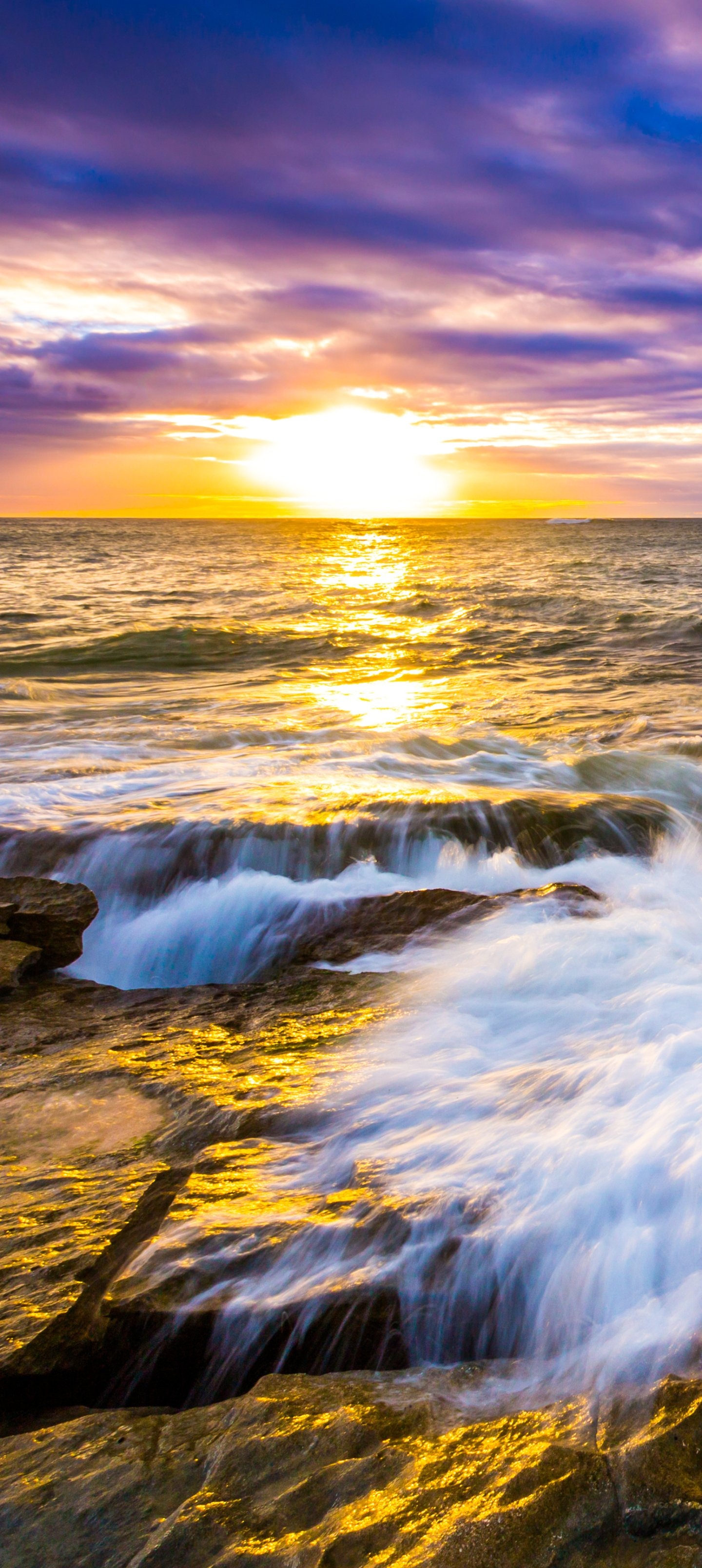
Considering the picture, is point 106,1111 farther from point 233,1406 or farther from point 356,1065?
point 233,1406

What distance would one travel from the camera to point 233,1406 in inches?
84.0

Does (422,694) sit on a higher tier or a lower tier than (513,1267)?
higher

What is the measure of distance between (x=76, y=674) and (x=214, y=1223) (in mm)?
14383

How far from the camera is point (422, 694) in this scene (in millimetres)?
14531

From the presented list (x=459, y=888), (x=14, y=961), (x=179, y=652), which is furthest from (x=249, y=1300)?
(x=179, y=652)

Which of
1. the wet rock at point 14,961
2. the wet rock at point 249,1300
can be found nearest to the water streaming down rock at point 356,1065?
the wet rock at point 249,1300

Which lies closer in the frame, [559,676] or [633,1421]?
[633,1421]

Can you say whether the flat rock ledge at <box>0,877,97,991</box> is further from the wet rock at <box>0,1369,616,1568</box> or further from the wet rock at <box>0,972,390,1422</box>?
the wet rock at <box>0,1369,616,1568</box>

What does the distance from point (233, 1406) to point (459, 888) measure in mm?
4506

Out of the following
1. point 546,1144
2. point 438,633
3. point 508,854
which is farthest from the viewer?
point 438,633

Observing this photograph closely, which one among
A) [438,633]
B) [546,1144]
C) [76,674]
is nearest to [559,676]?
[438,633]

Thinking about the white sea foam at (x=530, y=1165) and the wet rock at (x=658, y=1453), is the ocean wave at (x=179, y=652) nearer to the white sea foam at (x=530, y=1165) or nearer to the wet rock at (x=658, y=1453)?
the white sea foam at (x=530, y=1165)

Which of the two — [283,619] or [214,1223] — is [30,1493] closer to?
[214,1223]

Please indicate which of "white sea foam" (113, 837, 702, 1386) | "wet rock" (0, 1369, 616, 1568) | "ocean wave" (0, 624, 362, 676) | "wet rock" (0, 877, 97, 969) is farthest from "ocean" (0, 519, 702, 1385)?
"wet rock" (0, 1369, 616, 1568)
